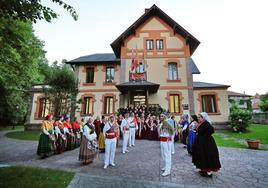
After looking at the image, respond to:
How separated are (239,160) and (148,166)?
152 inches

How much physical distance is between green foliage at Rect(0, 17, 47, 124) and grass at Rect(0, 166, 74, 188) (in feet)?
13.1

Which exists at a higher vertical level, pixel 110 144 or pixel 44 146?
pixel 110 144

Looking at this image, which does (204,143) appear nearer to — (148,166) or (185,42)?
(148,166)

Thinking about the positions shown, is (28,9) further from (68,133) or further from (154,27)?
(154,27)

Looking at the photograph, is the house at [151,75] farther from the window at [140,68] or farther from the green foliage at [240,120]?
the green foliage at [240,120]

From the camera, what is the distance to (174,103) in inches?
607

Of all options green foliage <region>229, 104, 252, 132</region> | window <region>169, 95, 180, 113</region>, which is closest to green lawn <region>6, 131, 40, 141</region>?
window <region>169, 95, 180, 113</region>

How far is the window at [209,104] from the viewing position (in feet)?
54.3

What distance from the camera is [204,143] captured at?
15.1 ft

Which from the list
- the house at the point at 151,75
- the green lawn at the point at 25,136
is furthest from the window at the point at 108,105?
the green lawn at the point at 25,136

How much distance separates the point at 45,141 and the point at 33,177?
264 centimetres

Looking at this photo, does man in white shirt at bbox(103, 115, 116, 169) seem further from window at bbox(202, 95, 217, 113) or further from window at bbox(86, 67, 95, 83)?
window at bbox(202, 95, 217, 113)

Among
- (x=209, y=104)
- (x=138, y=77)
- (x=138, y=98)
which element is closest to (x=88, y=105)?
(x=138, y=98)

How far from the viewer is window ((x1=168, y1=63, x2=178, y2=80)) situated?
1584 cm
